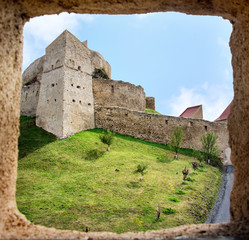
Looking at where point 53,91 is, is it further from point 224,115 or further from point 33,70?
point 224,115

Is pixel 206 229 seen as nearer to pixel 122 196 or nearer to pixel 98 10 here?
pixel 98 10

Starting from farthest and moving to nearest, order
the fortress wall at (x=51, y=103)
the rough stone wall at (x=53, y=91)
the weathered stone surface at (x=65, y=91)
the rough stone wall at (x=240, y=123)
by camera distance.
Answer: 1. the weathered stone surface at (x=65, y=91)
2. the rough stone wall at (x=53, y=91)
3. the fortress wall at (x=51, y=103)
4. the rough stone wall at (x=240, y=123)

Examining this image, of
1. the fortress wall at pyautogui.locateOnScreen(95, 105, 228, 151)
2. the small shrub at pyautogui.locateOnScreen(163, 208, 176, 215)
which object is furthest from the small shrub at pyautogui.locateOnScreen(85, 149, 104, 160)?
the small shrub at pyautogui.locateOnScreen(163, 208, 176, 215)

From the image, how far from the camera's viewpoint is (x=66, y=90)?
1997cm

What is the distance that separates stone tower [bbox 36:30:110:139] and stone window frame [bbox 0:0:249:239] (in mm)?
15935

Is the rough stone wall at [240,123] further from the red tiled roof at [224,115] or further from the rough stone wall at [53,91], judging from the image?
the red tiled roof at [224,115]

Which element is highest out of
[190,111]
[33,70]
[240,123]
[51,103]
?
[33,70]

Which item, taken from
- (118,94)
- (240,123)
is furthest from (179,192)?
(118,94)

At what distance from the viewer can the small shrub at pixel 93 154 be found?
15845mm

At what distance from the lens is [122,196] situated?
10.4 m

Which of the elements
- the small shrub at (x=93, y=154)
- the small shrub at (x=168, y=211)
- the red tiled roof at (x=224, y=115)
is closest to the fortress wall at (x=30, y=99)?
the small shrub at (x=93, y=154)

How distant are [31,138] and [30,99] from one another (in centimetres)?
779

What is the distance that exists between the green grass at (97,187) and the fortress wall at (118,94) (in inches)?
267

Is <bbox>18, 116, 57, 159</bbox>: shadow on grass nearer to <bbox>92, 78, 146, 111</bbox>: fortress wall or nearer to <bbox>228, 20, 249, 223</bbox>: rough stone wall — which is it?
<bbox>92, 78, 146, 111</bbox>: fortress wall
